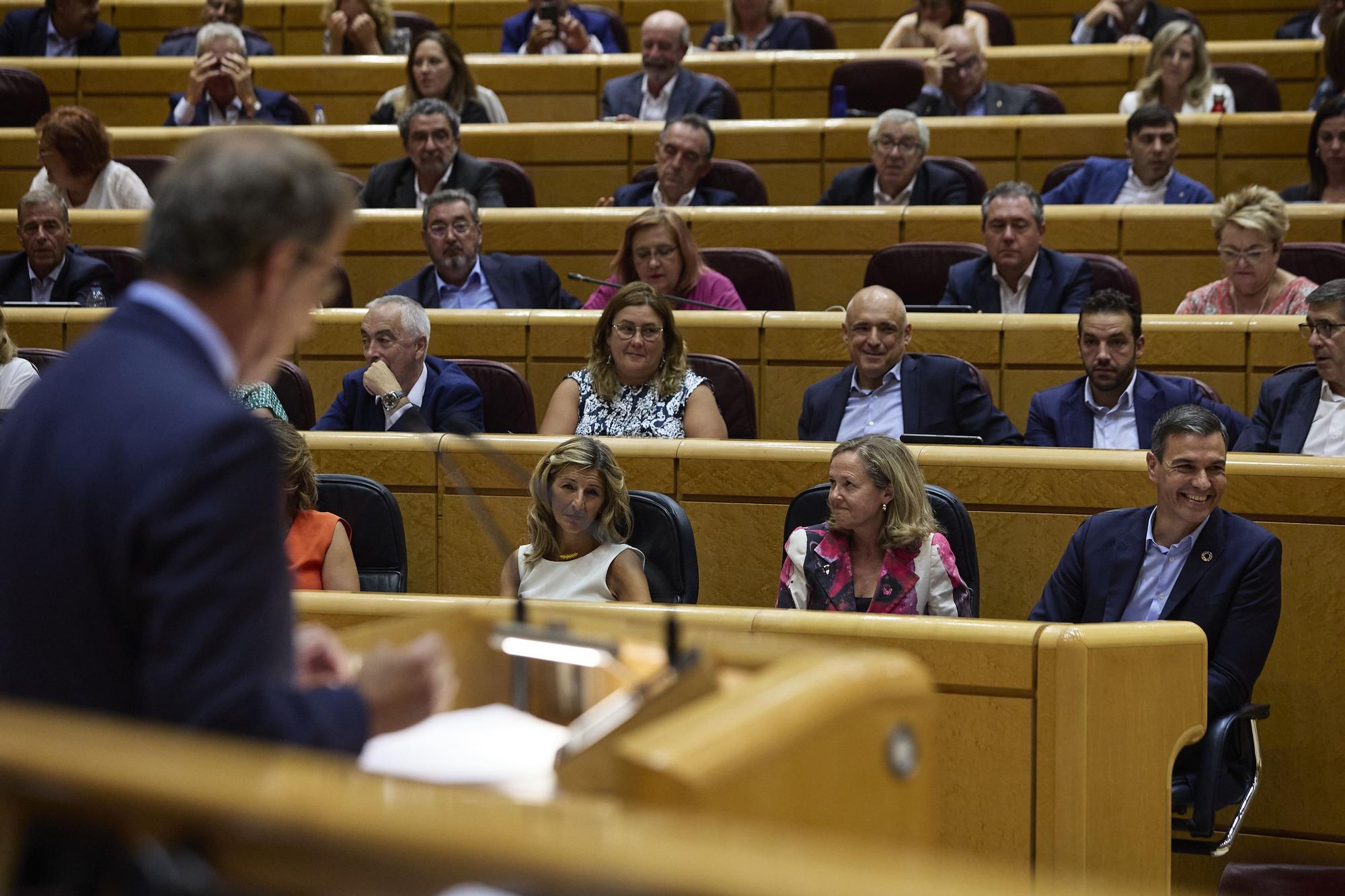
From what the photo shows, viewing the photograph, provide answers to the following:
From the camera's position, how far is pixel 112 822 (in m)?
0.54

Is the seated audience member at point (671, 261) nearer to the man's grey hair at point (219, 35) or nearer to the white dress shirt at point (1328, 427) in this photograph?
the white dress shirt at point (1328, 427)

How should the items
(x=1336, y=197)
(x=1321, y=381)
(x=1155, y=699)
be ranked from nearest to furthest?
(x=1155, y=699), (x=1321, y=381), (x=1336, y=197)

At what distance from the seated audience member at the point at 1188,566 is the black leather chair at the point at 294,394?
61.7 inches

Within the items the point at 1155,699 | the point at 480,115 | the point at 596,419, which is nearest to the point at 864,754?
the point at 1155,699

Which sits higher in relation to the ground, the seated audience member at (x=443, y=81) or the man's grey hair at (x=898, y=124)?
the seated audience member at (x=443, y=81)

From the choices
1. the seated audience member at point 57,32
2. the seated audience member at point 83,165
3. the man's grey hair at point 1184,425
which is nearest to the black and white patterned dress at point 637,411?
the man's grey hair at point 1184,425

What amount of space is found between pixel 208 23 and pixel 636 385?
129 inches

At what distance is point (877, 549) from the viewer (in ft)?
7.77

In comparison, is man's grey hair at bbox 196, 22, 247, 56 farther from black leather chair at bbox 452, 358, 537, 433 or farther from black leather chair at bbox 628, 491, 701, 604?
black leather chair at bbox 628, 491, 701, 604

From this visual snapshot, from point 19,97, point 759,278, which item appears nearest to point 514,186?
point 759,278

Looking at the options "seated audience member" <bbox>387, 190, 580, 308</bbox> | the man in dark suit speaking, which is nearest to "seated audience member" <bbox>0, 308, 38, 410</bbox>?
→ "seated audience member" <bbox>387, 190, 580, 308</bbox>

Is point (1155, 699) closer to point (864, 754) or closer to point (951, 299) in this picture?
point (864, 754)

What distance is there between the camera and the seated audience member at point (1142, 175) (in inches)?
153

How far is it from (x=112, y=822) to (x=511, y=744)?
0.28 meters
